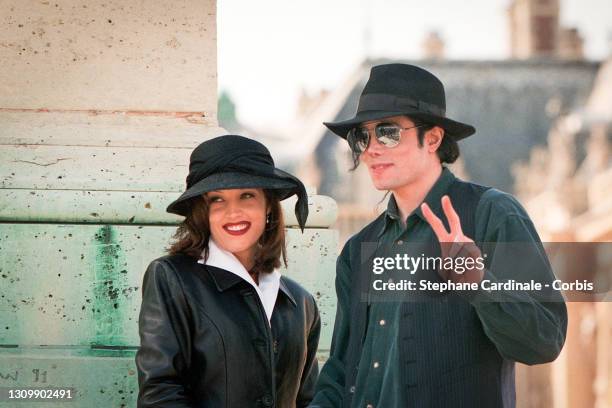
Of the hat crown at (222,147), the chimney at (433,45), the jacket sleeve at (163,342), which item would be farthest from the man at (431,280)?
the chimney at (433,45)

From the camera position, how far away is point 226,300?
3.49 m

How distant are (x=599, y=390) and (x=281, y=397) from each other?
3414 cm

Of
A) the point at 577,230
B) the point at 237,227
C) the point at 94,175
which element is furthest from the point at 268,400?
the point at 577,230

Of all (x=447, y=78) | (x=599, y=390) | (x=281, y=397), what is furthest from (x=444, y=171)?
(x=447, y=78)

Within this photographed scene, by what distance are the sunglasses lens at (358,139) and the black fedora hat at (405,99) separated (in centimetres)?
3

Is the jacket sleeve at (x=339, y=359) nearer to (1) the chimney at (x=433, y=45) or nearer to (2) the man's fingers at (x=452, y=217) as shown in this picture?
(2) the man's fingers at (x=452, y=217)

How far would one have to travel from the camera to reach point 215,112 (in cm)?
468

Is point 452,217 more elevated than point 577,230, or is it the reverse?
point 577,230

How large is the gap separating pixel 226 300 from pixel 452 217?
76cm

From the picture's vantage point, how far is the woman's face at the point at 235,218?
11.6 ft

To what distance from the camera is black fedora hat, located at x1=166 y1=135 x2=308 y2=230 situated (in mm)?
3477

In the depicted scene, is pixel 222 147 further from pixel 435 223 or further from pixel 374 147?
pixel 435 223

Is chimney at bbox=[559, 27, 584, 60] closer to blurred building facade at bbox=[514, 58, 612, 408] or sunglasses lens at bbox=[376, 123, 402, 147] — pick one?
blurred building facade at bbox=[514, 58, 612, 408]

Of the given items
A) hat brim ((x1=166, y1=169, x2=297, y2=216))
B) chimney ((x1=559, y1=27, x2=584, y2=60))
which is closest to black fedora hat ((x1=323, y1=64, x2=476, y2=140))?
hat brim ((x1=166, y1=169, x2=297, y2=216))
